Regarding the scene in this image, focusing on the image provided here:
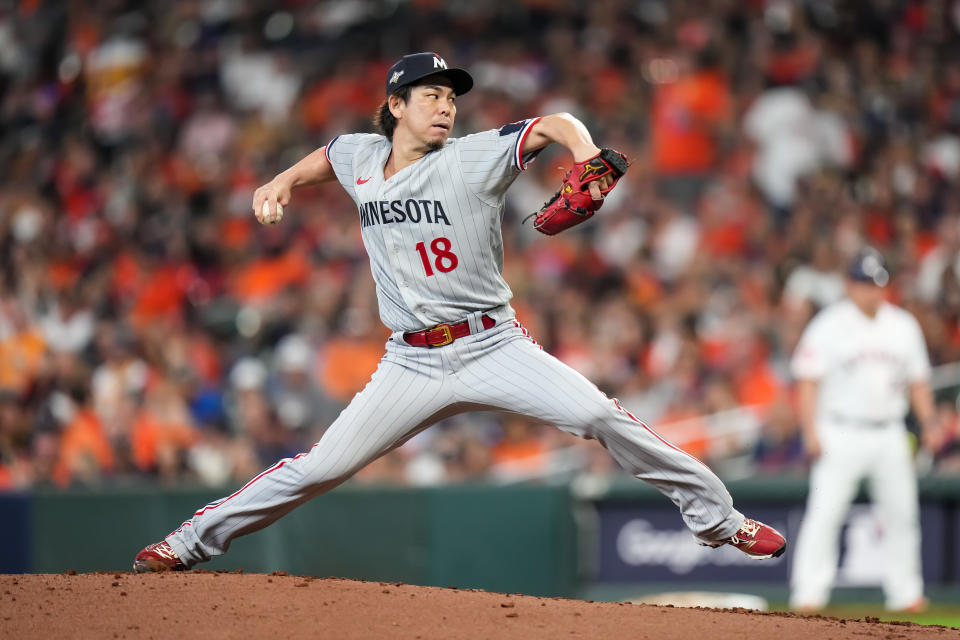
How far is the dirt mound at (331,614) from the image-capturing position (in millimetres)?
4562

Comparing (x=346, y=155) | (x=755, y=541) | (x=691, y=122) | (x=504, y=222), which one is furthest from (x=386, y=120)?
(x=691, y=122)

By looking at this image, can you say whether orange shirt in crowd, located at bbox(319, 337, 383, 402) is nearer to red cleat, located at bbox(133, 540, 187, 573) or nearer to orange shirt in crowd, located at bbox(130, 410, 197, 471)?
orange shirt in crowd, located at bbox(130, 410, 197, 471)

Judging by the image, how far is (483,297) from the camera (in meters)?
4.92

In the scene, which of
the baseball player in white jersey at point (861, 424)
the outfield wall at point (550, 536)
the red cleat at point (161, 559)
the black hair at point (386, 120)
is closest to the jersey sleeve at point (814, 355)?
the baseball player in white jersey at point (861, 424)

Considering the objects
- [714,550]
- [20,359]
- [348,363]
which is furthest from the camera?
[20,359]

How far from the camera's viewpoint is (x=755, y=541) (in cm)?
508

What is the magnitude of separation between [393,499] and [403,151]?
14.2ft

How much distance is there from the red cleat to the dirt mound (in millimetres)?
134

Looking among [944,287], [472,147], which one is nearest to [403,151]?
[472,147]

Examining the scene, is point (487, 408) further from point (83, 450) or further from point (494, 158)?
point (83, 450)

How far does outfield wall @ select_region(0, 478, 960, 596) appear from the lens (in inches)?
344

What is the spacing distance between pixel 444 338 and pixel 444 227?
→ 41 cm

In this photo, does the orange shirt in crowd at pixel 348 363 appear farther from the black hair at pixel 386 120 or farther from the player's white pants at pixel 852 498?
the black hair at pixel 386 120

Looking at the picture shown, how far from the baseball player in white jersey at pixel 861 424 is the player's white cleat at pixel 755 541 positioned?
2.92m
